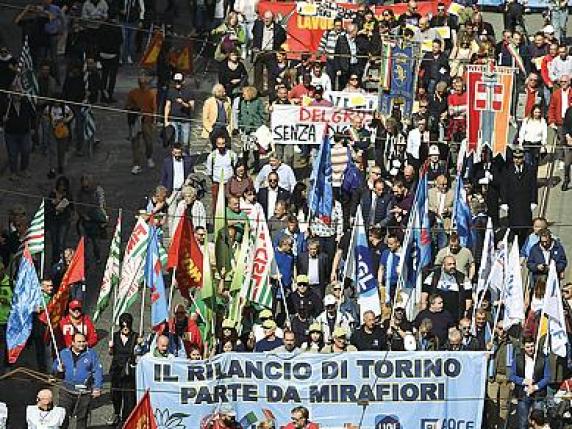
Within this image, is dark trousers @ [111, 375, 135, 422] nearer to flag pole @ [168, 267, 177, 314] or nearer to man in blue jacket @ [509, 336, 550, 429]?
flag pole @ [168, 267, 177, 314]

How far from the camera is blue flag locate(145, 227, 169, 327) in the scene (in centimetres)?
3080

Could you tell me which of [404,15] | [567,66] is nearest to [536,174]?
[567,66]

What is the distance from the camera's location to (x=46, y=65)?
40.8 metres

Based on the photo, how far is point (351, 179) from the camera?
35.2 m

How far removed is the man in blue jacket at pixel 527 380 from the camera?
29.8m

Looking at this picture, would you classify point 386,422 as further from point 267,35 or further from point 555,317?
point 267,35

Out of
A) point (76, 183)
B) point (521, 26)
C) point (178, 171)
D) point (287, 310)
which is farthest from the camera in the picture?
point (521, 26)

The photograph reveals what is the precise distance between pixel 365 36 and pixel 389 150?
4991mm

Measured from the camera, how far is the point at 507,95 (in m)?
36.2

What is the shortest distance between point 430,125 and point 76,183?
5.66m

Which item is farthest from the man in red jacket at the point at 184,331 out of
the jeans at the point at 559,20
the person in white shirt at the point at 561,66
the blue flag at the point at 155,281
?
the jeans at the point at 559,20

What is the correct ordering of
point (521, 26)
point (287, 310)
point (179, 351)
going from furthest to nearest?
1. point (521, 26)
2. point (287, 310)
3. point (179, 351)

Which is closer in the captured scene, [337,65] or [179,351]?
[179,351]

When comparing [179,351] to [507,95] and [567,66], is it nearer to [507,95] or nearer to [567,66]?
[507,95]
